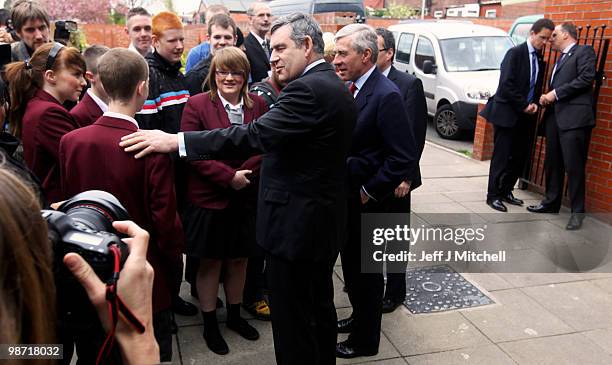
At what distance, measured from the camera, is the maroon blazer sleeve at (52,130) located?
2.90m

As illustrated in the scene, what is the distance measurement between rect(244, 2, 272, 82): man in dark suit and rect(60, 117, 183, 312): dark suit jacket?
3.08m

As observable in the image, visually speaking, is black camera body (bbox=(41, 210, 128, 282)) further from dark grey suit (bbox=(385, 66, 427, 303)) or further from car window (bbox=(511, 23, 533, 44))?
car window (bbox=(511, 23, 533, 44))

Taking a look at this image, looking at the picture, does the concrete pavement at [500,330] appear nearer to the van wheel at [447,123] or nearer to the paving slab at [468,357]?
the paving slab at [468,357]

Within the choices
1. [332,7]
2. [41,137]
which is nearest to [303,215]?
[41,137]

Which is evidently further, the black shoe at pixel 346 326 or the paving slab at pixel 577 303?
the paving slab at pixel 577 303

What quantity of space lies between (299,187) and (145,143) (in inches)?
30.6

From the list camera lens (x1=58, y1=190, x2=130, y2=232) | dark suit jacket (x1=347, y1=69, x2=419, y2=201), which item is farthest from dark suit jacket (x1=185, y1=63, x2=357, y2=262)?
camera lens (x1=58, y1=190, x2=130, y2=232)

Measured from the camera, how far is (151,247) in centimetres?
269

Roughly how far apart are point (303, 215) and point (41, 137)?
58.5 inches

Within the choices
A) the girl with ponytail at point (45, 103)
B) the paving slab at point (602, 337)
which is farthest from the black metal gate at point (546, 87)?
the girl with ponytail at point (45, 103)

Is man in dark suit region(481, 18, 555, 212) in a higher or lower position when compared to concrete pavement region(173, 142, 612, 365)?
higher

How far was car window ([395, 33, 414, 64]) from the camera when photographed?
12.0 m

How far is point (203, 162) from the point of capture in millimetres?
3357

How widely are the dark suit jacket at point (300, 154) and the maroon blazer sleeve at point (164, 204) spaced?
0.18 metres
